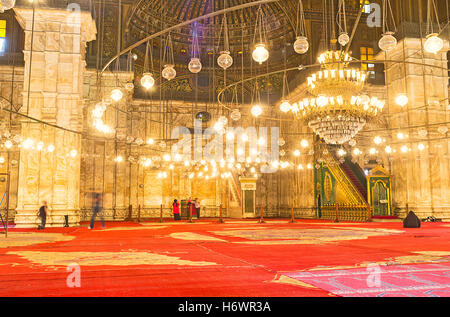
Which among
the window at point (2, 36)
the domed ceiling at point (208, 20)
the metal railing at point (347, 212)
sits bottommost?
the metal railing at point (347, 212)

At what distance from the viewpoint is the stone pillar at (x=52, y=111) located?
998cm

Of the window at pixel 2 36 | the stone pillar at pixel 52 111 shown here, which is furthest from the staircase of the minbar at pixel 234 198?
the window at pixel 2 36

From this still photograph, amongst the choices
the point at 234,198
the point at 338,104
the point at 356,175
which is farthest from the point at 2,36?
the point at 356,175

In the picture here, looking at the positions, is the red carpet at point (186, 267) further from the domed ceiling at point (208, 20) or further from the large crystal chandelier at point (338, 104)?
the domed ceiling at point (208, 20)

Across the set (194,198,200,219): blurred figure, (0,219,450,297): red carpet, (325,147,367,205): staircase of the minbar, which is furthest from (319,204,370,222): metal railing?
(0,219,450,297): red carpet

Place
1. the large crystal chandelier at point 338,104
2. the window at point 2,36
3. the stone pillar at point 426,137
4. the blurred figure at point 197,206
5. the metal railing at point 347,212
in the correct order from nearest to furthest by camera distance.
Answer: the large crystal chandelier at point 338,104
the stone pillar at point 426,137
the metal railing at point 347,212
the window at point 2,36
the blurred figure at point 197,206

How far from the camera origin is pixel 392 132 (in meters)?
14.8

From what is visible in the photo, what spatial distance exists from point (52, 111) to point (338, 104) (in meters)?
7.09

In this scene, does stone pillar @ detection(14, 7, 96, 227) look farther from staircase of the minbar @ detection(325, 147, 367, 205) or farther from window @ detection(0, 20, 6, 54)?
staircase of the minbar @ detection(325, 147, 367, 205)

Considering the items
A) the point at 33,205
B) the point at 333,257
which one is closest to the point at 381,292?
the point at 333,257

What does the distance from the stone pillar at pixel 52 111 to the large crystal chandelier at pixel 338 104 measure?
239 inches

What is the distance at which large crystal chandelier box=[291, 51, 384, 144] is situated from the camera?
32.6 feet

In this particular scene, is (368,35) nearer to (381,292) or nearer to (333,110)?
(333,110)
